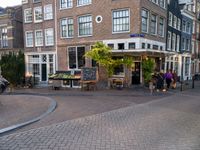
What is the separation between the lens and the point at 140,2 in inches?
661

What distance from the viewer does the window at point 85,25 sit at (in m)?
19.6

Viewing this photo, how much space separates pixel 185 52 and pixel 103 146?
2675cm

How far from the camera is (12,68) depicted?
21.2 meters

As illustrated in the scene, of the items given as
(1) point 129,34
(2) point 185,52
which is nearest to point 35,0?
(1) point 129,34

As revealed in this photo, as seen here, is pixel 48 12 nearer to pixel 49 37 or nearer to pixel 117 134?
pixel 49 37

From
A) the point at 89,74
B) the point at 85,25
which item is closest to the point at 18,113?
the point at 89,74

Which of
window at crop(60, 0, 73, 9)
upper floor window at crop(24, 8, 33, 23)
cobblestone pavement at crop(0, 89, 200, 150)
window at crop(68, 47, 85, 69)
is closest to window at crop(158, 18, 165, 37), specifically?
window at crop(68, 47, 85, 69)

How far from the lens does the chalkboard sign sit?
16.5m

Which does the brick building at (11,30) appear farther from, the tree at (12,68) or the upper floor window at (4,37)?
the tree at (12,68)

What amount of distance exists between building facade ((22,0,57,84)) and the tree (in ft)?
5.54

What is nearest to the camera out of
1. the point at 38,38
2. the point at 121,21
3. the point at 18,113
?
the point at 18,113

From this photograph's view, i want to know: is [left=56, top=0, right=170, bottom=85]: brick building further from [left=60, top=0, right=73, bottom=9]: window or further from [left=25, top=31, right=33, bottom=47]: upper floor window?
[left=25, top=31, right=33, bottom=47]: upper floor window

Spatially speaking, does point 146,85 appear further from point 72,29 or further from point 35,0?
point 35,0

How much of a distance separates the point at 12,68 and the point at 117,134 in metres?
18.1
